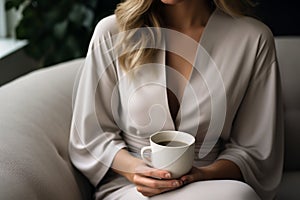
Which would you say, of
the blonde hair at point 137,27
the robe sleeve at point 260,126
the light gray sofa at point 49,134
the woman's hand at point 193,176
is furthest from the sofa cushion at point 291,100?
the woman's hand at point 193,176

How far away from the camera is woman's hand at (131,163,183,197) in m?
1.02

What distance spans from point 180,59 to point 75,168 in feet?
1.11

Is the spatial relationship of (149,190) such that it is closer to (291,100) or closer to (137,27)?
(137,27)

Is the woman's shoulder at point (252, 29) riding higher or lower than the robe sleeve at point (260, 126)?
higher

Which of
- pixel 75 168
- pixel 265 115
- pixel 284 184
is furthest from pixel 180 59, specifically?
pixel 284 184

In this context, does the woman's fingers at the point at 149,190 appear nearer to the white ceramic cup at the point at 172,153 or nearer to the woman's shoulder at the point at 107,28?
the white ceramic cup at the point at 172,153

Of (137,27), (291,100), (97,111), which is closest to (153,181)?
(97,111)

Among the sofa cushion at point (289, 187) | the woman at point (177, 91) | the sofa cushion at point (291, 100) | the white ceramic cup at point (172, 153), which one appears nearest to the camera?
the white ceramic cup at point (172, 153)

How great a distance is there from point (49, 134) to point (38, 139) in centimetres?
5

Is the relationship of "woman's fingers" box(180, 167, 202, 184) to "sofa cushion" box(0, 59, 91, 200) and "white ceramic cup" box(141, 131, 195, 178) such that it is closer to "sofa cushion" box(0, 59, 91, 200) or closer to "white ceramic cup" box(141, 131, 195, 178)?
"white ceramic cup" box(141, 131, 195, 178)

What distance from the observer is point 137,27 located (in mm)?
1201

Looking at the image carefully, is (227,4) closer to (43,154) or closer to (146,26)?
(146,26)

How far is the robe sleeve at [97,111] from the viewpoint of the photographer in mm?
1188

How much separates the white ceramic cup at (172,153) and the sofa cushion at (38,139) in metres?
0.19
